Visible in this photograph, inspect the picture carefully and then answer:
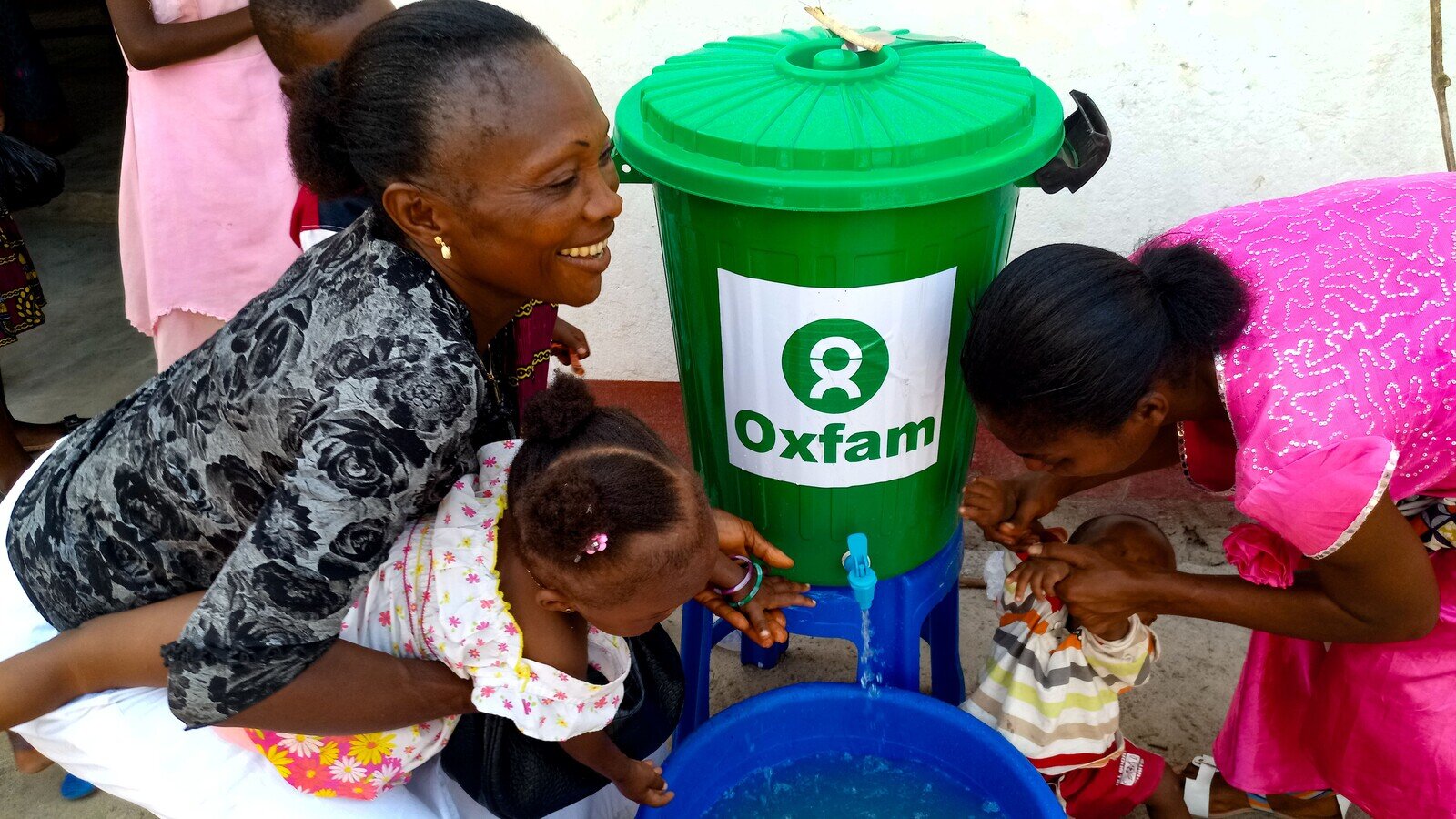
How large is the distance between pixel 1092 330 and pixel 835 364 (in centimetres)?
34

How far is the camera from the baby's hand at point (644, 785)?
1.60 m

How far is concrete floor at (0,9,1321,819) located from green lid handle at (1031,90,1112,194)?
114 centimetres

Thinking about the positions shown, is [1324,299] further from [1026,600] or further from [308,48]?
[308,48]

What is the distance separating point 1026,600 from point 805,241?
0.72 meters

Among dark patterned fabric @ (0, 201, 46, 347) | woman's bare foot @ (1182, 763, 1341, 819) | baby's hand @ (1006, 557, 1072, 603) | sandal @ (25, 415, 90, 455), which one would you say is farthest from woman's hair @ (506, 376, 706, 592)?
sandal @ (25, 415, 90, 455)

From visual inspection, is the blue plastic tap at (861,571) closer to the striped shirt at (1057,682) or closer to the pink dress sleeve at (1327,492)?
the striped shirt at (1057,682)

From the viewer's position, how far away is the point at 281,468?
1.26 m

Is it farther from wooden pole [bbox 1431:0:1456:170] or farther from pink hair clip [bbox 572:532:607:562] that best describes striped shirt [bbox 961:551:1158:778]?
wooden pole [bbox 1431:0:1456:170]

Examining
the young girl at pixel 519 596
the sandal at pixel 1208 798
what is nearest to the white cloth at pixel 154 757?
the young girl at pixel 519 596

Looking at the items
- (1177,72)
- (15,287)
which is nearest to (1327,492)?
(1177,72)

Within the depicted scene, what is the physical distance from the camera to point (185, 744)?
4.93 ft

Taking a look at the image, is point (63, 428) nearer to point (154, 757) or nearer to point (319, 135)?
point (154, 757)

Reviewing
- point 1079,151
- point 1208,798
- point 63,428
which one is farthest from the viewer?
point 63,428

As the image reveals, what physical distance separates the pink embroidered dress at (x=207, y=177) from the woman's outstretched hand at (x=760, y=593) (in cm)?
134
